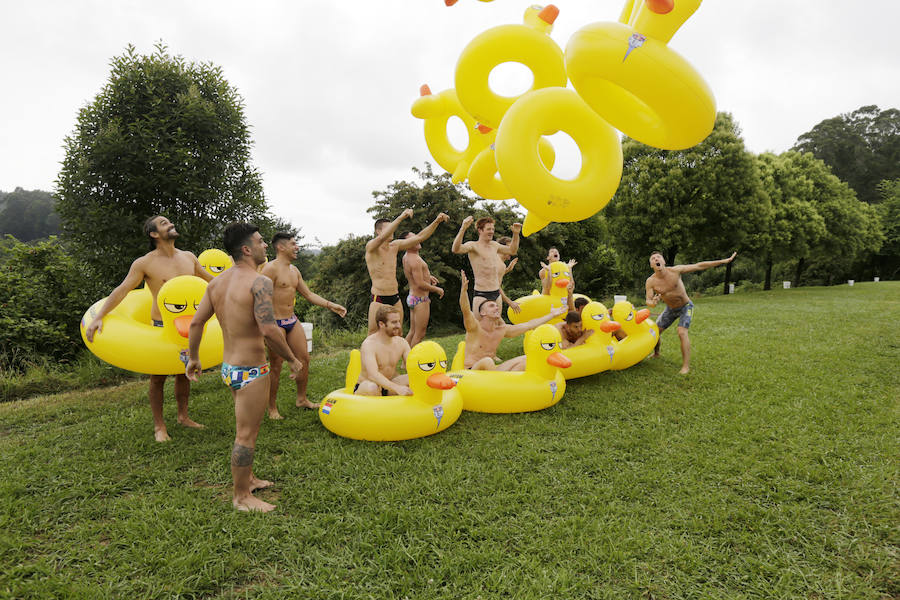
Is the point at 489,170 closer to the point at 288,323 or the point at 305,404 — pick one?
the point at 288,323

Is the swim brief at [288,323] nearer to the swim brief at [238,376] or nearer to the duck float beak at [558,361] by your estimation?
the swim brief at [238,376]

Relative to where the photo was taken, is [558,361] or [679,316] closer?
[558,361]

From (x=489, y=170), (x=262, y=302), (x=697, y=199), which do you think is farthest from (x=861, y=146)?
(x=262, y=302)

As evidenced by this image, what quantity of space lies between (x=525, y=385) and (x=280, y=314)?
2868 millimetres

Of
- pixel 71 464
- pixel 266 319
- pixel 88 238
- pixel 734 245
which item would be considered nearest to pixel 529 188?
pixel 266 319

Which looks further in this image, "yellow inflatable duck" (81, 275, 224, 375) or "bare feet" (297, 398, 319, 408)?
"bare feet" (297, 398, 319, 408)

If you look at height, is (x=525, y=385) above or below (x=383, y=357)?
below

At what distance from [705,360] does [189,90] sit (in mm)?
10215

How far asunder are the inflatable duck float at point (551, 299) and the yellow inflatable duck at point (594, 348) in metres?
1.27

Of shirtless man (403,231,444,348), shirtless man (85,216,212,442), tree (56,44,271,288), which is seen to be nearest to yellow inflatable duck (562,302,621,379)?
shirtless man (403,231,444,348)

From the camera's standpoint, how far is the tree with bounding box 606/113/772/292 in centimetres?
1664

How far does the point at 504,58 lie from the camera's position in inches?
177

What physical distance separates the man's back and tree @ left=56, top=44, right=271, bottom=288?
5.72 m

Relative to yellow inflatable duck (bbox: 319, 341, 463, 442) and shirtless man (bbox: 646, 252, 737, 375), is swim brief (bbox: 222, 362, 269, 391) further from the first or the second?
shirtless man (bbox: 646, 252, 737, 375)
